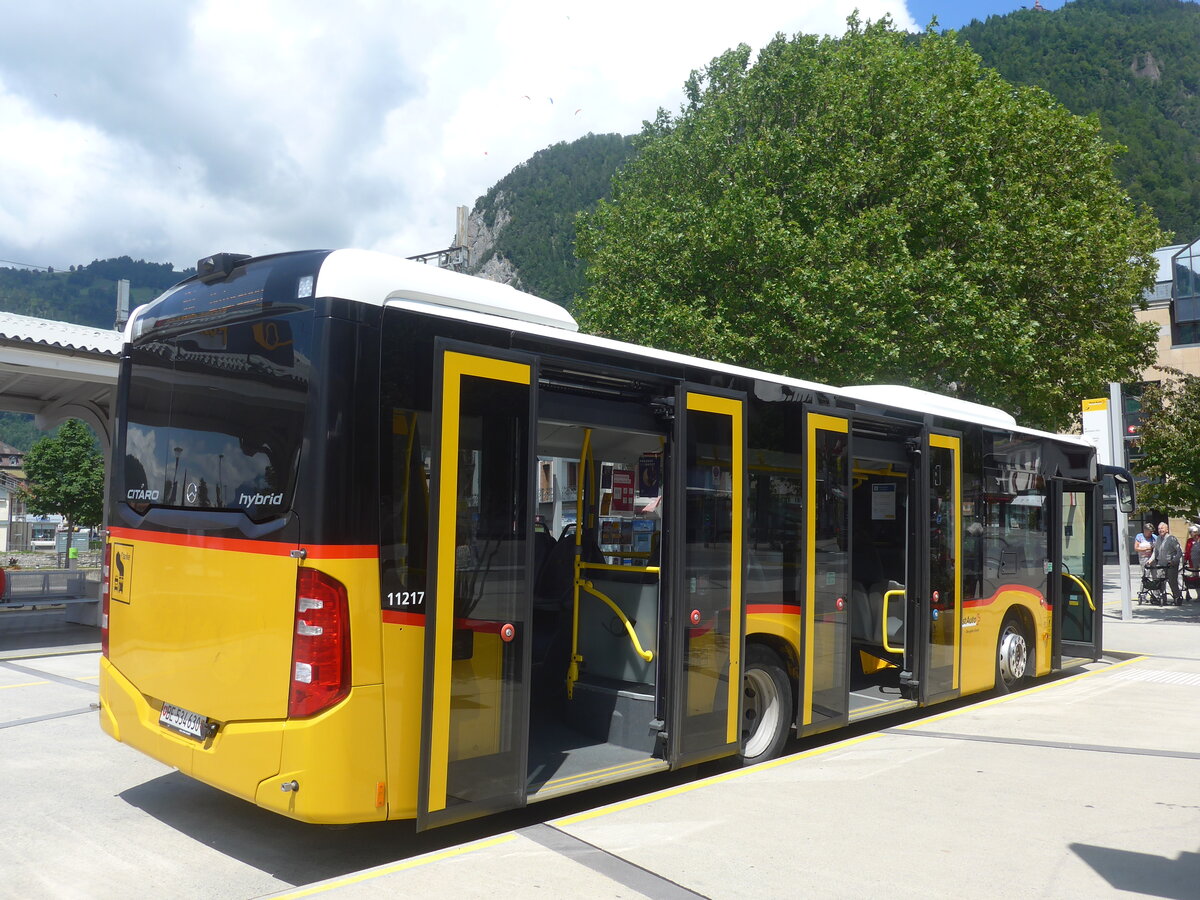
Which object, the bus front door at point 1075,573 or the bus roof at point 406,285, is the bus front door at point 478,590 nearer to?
the bus roof at point 406,285

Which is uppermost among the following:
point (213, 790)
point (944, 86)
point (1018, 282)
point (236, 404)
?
point (944, 86)

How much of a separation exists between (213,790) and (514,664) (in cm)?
255

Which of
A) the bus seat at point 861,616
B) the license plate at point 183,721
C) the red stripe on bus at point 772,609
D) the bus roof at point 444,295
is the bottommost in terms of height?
the license plate at point 183,721

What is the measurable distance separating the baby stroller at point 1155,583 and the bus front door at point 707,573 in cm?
1941

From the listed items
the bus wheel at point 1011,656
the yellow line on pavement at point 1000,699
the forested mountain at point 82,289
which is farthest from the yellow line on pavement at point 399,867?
the forested mountain at point 82,289

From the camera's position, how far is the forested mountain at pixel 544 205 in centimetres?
11125

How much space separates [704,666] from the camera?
20.6ft

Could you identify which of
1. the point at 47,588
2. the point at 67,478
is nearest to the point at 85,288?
the point at 67,478

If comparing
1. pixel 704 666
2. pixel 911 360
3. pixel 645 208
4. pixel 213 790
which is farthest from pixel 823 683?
pixel 645 208

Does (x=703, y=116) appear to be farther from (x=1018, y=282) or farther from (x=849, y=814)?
(x=849, y=814)

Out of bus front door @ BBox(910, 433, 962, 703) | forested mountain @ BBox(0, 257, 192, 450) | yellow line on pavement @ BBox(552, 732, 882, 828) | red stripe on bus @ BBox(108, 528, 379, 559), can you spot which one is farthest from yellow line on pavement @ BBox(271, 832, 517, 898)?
forested mountain @ BBox(0, 257, 192, 450)

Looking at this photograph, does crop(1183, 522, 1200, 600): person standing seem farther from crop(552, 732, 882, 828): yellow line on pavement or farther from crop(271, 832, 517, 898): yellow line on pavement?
crop(271, 832, 517, 898): yellow line on pavement

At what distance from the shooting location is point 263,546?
15.1 ft

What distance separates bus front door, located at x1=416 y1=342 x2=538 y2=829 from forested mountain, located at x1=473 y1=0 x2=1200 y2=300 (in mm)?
80052
